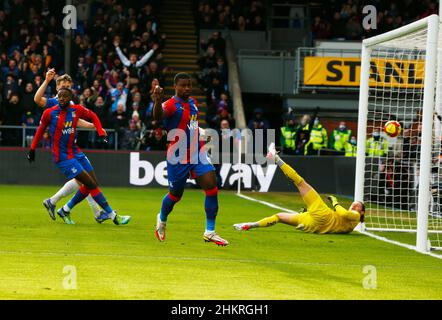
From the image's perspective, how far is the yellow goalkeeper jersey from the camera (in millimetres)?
14109

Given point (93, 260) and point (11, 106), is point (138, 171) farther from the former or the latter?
point (93, 260)

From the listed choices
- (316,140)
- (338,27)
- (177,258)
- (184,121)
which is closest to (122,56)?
(316,140)

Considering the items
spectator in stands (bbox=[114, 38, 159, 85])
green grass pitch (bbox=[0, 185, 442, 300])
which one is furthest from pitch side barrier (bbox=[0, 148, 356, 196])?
green grass pitch (bbox=[0, 185, 442, 300])

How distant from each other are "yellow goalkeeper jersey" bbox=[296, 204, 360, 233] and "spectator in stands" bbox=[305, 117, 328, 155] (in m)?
12.0

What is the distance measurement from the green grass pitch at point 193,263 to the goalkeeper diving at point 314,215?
17 centimetres

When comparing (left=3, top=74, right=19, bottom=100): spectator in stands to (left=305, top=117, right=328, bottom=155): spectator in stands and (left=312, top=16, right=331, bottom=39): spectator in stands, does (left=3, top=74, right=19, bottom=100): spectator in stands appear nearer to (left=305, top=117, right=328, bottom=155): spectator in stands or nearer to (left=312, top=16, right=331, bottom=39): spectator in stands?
(left=305, top=117, right=328, bottom=155): spectator in stands

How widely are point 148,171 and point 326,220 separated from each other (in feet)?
41.2

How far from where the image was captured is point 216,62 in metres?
30.6

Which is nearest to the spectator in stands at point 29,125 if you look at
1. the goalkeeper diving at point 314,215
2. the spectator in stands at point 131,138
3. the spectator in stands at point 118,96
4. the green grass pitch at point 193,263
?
the spectator in stands at point 118,96

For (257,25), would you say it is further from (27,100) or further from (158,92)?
(158,92)

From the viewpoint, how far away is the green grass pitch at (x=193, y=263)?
8641mm

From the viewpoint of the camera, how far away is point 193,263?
34.6 ft

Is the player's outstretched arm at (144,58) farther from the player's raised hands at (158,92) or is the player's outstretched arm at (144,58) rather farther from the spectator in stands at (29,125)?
the player's raised hands at (158,92)
